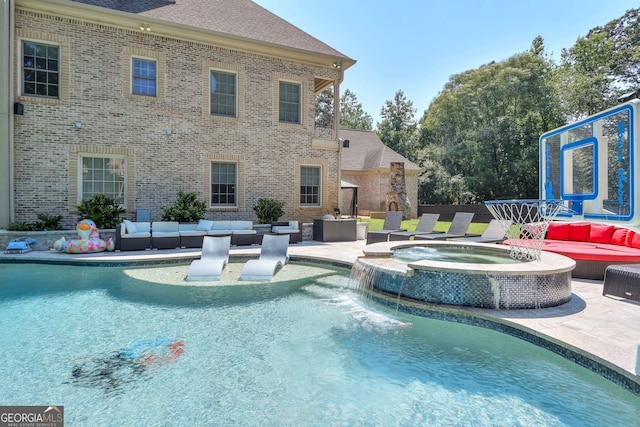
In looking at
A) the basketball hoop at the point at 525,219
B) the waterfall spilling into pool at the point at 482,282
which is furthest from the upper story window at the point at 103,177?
the basketball hoop at the point at 525,219

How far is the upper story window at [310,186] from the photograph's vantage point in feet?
53.0

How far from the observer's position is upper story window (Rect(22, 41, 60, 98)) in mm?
11930

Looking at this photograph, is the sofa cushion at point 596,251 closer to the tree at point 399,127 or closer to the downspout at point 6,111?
the downspout at point 6,111

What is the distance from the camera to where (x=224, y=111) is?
48.2 feet

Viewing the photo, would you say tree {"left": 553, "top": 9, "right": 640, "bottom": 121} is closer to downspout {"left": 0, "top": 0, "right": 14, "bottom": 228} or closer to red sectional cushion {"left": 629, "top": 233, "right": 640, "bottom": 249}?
red sectional cushion {"left": 629, "top": 233, "right": 640, "bottom": 249}

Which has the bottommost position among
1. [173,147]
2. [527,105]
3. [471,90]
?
[173,147]

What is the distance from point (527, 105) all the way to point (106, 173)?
3017cm

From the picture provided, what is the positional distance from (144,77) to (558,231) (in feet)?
45.5

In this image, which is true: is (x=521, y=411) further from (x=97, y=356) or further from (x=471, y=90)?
(x=471, y=90)

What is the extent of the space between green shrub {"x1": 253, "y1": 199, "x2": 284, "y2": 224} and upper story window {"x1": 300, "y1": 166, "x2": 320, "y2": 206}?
175 cm

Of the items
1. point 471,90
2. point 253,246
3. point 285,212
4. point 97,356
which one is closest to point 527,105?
point 471,90

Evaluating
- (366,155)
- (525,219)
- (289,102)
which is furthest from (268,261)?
A: (366,155)

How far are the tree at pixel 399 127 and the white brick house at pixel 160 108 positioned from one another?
24419 mm

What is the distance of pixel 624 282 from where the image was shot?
18.9ft
